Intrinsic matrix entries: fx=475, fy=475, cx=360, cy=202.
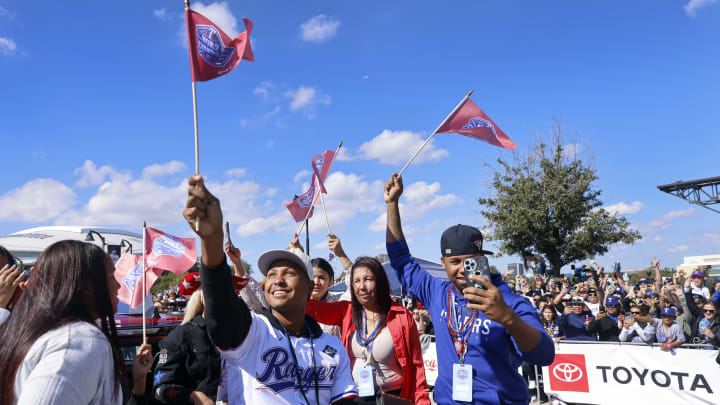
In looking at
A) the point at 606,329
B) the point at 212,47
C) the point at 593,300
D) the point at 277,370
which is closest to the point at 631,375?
the point at 606,329

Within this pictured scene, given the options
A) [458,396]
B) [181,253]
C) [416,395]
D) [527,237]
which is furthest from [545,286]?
[458,396]

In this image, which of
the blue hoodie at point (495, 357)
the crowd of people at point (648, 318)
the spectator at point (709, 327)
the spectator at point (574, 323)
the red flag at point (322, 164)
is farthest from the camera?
the spectator at point (574, 323)

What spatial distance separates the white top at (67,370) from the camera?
152 cm

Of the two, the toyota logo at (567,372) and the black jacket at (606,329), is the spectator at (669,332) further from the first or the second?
the toyota logo at (567,372)

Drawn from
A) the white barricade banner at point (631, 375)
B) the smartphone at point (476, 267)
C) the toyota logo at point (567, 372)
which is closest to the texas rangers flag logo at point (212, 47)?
the smartphone at point (476, 267)

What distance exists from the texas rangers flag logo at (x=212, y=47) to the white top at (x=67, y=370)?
1956mm

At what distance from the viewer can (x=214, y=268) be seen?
5.57ft

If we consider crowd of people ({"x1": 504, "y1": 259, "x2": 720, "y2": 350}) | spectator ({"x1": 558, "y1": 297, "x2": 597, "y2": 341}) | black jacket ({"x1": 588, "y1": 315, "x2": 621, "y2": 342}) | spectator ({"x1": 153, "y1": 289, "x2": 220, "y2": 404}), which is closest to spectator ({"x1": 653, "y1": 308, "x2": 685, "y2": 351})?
crowd of people ({"x1": 504, "y1": 259, "x2": 720, "y2": 350})

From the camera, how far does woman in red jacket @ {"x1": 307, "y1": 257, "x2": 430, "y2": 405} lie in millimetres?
3939

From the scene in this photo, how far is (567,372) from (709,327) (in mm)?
2502

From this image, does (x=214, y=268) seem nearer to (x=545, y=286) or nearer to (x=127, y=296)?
(x=127, y=296)

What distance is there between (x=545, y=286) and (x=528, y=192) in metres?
7.03

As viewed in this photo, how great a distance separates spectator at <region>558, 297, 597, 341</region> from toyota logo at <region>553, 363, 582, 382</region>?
572 millimetres

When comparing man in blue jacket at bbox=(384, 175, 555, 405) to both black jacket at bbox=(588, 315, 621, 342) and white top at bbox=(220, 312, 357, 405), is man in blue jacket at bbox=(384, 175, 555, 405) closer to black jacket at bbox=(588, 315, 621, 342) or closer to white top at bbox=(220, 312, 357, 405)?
white top at bbox=(220, 312, 357, 405)
